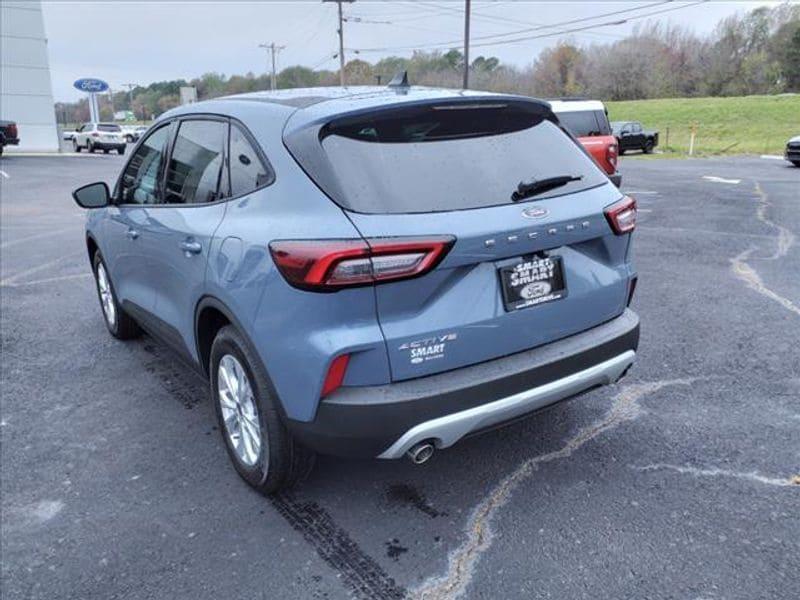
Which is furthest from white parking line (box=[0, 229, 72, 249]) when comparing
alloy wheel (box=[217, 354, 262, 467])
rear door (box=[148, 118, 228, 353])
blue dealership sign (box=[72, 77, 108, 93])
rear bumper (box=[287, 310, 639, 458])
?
blue dealership sign (box=[72, 77, 108, 93])

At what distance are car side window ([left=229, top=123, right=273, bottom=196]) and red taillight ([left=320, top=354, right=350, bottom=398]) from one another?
2.81 feet

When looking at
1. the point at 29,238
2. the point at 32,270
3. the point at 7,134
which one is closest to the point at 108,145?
the point at 7,134

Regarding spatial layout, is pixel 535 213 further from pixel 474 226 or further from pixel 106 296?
pixel 106 296

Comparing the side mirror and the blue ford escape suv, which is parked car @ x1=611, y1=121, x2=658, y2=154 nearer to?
the side mirror

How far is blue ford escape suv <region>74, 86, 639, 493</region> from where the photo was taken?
2.43 meters

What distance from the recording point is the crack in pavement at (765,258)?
5.79 metres

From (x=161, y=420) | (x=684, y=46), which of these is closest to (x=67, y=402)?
(x=161, y=420)

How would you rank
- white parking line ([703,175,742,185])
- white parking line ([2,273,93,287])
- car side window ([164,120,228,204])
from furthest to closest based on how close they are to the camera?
white parking line ([703,175,742,185])
white parking line ([2,273,93,287])
car side window ([164,120,228,204])

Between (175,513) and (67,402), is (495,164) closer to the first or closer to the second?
(175,513)

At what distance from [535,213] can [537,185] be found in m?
0.20

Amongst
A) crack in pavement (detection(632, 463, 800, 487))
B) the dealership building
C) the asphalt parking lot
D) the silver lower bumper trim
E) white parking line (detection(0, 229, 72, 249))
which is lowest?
the asphalt parking lot

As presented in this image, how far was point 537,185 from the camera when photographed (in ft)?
9.26

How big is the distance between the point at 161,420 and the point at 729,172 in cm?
1957

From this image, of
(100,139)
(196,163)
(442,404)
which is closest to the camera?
(442,404)
